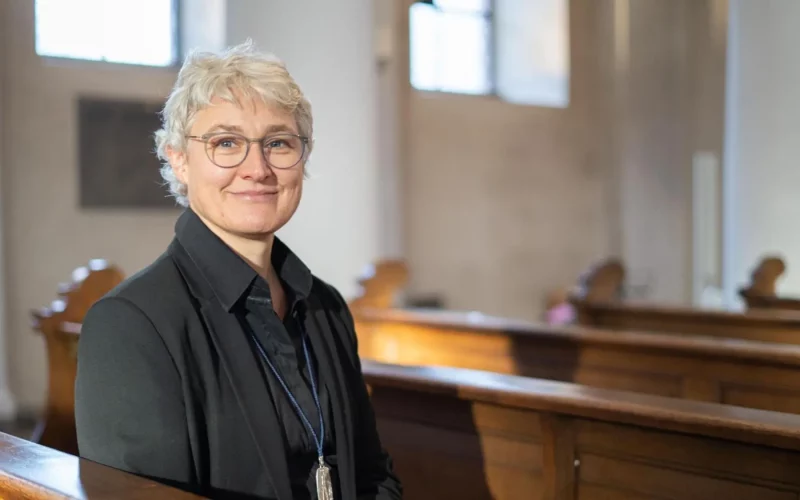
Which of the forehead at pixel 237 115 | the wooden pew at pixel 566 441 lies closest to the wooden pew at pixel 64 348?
the wooden pew at pixel 566 441

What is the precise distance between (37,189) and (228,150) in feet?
16.3

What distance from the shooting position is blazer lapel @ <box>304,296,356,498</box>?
5.78ft

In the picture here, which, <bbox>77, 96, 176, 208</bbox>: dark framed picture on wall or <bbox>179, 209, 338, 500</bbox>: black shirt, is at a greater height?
<bbox>77, 96, 176, 208</bbox>: dark framed picture on wall

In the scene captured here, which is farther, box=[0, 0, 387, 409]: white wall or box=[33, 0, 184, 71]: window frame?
box=[33, 0, 184, 71]: window frame

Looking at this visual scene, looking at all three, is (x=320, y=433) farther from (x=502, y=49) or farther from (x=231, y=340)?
(x=502, y=49)

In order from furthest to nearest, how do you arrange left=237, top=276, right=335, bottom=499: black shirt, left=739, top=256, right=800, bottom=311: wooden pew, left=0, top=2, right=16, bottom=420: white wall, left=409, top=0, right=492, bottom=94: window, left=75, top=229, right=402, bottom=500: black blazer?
left=409, top=0, right=492, bottom=94: window < left=0, top=2, right=16, bottom=420: white wall < left=739, top=256, right=800, bottom=311: wooden pew < left=237, top=276, right=335, bottom=499: black shirt < left=75, top=229, right=402, bottom=500: black blazer

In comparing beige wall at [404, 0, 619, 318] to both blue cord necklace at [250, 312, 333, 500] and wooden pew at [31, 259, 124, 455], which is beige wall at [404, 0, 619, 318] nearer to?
wooden pew at [31, 259, 124, 455]

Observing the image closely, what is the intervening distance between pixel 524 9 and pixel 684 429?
7.81 m

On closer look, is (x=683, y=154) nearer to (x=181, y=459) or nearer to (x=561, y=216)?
(x=561, y=216)

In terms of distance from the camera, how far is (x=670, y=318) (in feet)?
15.4

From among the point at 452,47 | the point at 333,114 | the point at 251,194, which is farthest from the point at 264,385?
the point at 452,47

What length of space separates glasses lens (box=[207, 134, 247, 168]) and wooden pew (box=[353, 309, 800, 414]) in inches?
79.1

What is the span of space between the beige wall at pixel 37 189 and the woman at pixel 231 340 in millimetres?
4746

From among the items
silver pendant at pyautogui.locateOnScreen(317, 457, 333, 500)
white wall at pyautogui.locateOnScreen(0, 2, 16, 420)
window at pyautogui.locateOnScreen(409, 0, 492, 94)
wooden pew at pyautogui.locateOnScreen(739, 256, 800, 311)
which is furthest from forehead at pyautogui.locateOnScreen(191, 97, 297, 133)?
window at pyautogui.locateOnScreen(409, 0, 492, 94)
